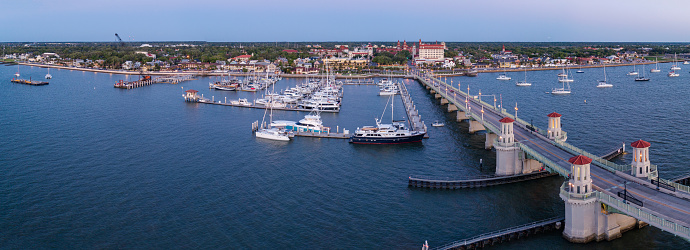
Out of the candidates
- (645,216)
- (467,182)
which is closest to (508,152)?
(467,182)

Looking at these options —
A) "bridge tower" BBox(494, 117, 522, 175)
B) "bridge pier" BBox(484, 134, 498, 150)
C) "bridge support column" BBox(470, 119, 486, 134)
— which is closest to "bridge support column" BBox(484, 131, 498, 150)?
"bridge pier" BBox(484, 134, 498, 150)

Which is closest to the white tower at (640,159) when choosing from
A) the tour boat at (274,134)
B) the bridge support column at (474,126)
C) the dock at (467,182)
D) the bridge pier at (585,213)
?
the bridge pier at (585,213)

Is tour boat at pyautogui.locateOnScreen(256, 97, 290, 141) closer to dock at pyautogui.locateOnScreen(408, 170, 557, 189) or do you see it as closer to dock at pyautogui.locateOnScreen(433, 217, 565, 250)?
dock at pyautogui.locateOnScreen(408, 170, 557, 189)

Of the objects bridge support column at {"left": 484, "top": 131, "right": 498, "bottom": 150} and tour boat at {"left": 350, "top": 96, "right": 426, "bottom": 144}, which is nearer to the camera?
bridge support column at {"left": 484, "top": 131, "right": 498, "bottom": 150}

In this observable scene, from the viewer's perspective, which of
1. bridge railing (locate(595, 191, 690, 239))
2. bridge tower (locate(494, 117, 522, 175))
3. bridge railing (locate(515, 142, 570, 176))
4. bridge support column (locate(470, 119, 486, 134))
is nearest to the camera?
bridge railing (locate(595, 191, 690, 239))

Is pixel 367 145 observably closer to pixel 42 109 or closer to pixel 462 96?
pixel 462 96

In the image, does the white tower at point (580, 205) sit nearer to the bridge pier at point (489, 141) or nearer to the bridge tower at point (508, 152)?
the bridge tower at point (508, 152)

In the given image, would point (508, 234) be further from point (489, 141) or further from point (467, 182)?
point (489, 141)
